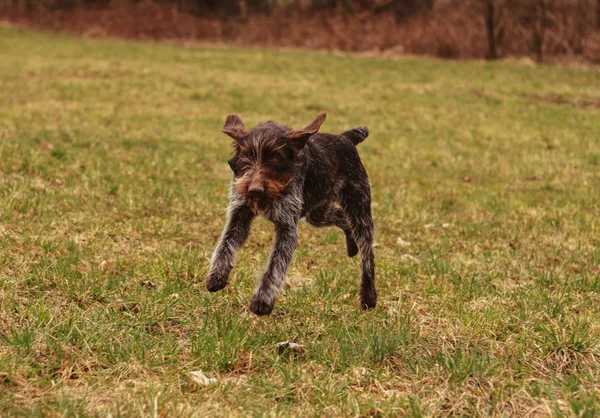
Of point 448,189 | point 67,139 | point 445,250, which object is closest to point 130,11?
point 67,139

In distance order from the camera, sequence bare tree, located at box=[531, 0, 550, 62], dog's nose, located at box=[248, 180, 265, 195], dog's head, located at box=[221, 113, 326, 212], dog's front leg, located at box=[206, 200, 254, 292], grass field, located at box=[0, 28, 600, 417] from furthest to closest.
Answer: bare tree, located at box=[531, 0, 550, 62], dog's front leg, located at box=[206, 200, 254, 292], dog's head, located at box=[221, 113, 326, 212], dog's nose, located at box=[248, 180, 265, 195], grass field, located at box=[0, 28, 600, 417]

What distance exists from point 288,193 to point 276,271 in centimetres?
56

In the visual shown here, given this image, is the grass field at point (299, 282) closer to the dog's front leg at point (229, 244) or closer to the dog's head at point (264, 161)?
the dog's front leg at point (229, 244)

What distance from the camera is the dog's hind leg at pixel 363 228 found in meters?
5.50

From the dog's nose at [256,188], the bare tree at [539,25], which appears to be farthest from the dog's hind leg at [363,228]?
the bare tree at [539,25]

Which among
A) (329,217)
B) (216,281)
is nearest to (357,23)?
(329,217)

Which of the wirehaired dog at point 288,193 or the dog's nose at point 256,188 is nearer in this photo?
the dog's nose at point 256,188

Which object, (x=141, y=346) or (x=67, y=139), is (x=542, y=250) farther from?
(x=67, y=139)

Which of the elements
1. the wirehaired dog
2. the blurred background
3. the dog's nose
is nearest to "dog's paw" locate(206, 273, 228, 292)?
the wirehaired dog

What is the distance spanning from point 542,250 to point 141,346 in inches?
197

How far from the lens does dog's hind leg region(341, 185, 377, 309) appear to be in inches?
217

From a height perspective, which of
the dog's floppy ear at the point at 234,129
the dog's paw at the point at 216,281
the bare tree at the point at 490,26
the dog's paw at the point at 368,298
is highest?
the bare tree at the point at 490,26

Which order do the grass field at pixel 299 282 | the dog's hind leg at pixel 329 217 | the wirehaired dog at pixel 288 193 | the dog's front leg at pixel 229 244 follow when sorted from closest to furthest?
the grass field at pixel 299 282 < the wirehaired dog at pixel 288 193 < the dog's front leg at pixel 229 244 < the dog's hind leg at pixel 329 217

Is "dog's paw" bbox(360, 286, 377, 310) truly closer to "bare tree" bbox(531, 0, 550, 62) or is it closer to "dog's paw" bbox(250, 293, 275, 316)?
"dog's paw" bbox(250, 293, 275, 316)
